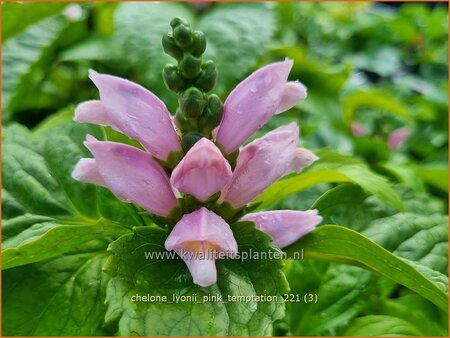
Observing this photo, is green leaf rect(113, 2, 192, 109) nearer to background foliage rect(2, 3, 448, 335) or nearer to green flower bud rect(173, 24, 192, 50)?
background foliage rect(2, 3, 448, 335)

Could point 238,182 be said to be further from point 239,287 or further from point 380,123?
point 380,123

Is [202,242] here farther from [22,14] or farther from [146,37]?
→ [22,14]

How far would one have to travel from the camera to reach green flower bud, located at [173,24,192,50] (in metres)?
0.52

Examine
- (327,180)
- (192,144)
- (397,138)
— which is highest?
(192,144)

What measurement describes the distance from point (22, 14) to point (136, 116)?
0.60 meters

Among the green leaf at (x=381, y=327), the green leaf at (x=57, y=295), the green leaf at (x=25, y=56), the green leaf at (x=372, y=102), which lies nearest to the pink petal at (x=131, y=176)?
the green leaf at (x=57, y=295)

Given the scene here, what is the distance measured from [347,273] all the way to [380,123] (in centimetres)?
73

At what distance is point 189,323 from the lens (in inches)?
18.3

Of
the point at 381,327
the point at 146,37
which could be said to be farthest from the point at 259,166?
the point at 146,37

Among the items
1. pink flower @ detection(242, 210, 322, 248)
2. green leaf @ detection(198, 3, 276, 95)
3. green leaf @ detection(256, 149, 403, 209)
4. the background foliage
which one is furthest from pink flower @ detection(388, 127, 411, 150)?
pink flower @ detection(242, 210, 322, 248)

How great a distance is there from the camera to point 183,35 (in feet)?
1.69

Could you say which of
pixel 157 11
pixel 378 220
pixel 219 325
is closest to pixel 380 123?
pixel 157 11

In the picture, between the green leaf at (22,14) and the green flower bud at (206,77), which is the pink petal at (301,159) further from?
the green leaf at (22,14)

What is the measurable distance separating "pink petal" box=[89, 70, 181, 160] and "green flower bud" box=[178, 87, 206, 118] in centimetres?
3
